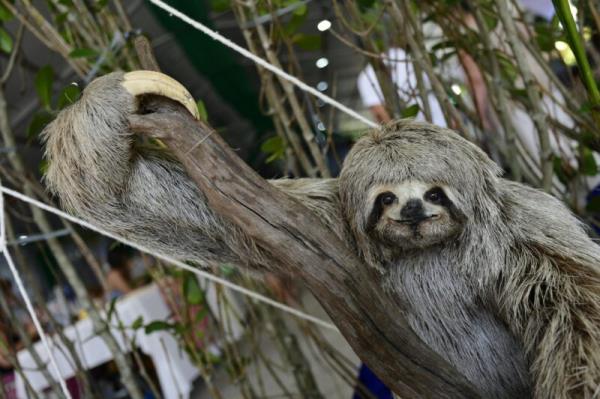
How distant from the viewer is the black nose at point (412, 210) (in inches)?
70.2

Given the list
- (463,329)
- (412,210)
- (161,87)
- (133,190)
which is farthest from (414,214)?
(133,190)

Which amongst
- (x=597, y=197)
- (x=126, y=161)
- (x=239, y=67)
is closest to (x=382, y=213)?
(x=126, y=161)

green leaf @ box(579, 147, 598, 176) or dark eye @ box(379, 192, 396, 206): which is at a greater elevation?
dark eye @ box(379, 192, 396, 206)

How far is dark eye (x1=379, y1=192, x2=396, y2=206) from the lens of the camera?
1.86m

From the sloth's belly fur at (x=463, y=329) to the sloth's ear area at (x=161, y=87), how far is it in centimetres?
81

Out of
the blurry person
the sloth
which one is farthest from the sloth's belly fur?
the blurry person

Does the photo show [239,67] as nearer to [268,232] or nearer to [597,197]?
[597,197]

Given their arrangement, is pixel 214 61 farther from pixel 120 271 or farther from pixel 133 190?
pixel 133 190

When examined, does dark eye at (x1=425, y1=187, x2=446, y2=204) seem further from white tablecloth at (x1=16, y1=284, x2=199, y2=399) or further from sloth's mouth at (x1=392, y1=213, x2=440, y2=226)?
white tablecloth at (x1=16, y1=284, x2=199, y2=399)

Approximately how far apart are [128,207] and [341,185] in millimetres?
682

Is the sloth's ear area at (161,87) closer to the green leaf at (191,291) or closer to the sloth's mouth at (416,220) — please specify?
the sloth's mouth at (416,220)

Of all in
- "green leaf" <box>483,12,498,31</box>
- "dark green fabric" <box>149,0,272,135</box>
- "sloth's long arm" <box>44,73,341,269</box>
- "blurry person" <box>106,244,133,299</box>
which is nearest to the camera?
"sloth's long arm" <box>44,73,341,269</box>

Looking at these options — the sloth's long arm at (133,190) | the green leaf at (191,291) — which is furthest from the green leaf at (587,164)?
the green leaf at (191,291)

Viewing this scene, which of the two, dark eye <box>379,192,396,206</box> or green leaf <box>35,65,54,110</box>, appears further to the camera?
green leaf <box>35,65,54,110</box>
